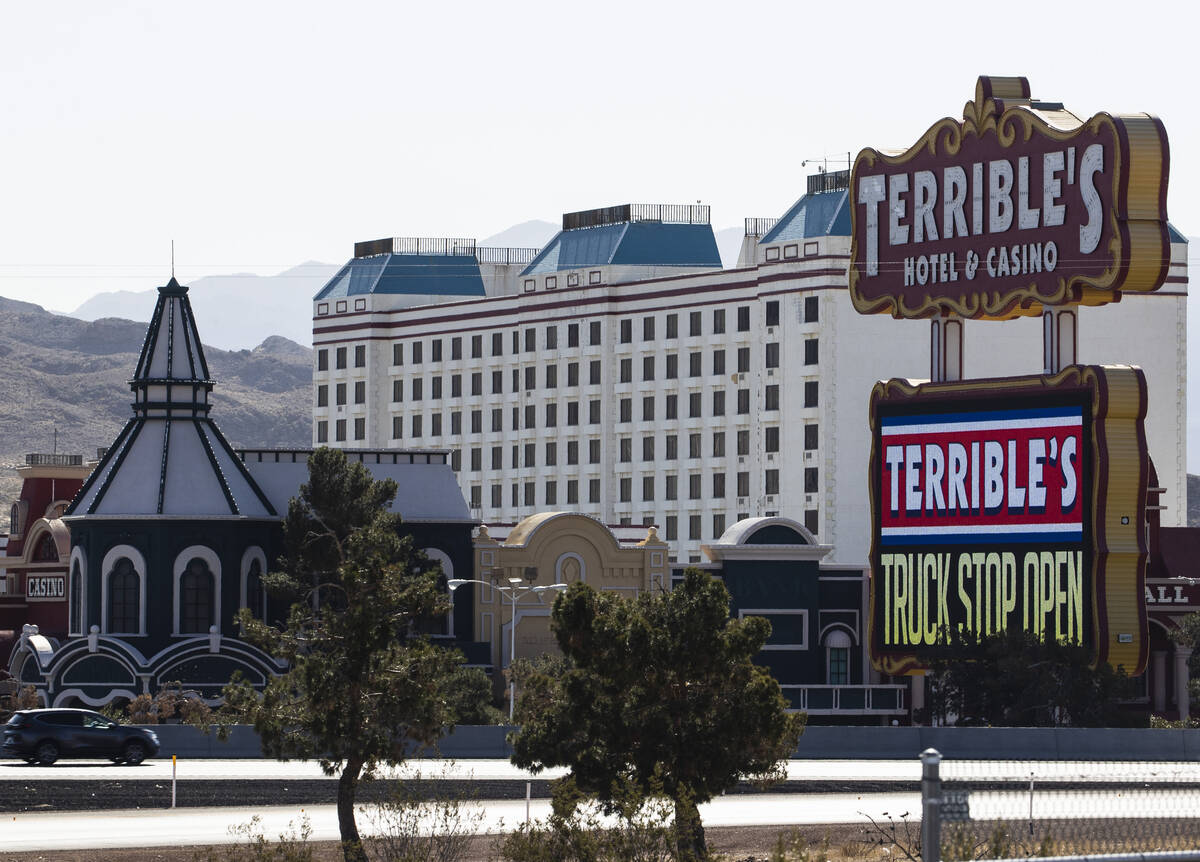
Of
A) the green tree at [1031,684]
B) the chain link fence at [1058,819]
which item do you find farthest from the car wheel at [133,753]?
the green tree at [1031,684]

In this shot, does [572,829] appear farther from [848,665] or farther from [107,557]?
[848,665]

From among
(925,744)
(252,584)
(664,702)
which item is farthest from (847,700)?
(664,702)

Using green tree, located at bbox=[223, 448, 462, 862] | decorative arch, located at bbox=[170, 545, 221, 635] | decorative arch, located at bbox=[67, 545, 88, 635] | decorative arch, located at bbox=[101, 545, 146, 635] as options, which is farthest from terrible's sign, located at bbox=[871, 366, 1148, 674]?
green tree, located at bbox=[223, 448, 462, 862]

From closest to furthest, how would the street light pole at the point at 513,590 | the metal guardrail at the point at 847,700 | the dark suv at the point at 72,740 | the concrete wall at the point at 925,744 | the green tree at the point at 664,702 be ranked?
1. the green tree at the point at 664,702
2. the dark suv at the point at 72,740
3. the concrete wall at the point at 925,744
4. the street light pole at the point at 513,590
5. the metal guardrail at the point at 847,700

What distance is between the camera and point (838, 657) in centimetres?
9881

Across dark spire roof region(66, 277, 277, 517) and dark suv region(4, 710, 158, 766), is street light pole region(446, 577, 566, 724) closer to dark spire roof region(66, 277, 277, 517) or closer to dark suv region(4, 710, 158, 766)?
dark spire roof region(66, 277, 277, 517)

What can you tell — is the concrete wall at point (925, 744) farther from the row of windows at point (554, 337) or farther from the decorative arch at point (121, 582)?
the row of windows at point (554, 337)

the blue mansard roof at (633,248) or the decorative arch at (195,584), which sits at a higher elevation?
the blue mansard roof at (633,248)

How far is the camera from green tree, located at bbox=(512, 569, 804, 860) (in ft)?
129

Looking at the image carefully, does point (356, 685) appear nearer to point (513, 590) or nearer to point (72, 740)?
point (72, 740)

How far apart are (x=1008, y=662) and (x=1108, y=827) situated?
43390 millimetres

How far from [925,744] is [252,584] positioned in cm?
3270

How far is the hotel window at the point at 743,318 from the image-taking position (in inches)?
5541

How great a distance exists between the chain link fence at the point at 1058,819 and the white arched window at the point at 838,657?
3695cm
